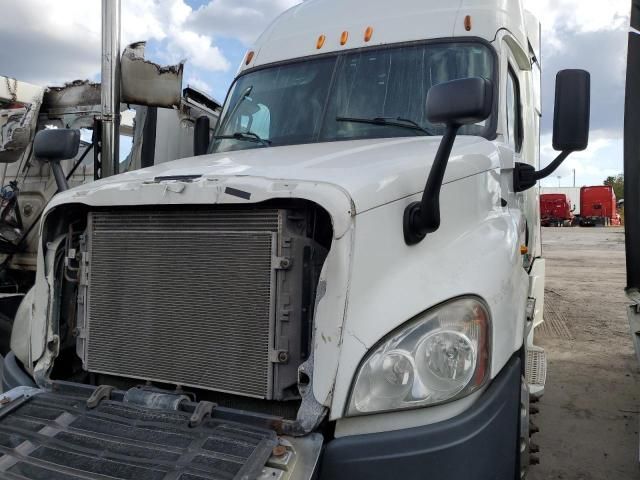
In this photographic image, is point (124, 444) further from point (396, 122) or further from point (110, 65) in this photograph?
point (110, 65)

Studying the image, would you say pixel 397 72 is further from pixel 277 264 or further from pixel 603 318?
pixel 603 318

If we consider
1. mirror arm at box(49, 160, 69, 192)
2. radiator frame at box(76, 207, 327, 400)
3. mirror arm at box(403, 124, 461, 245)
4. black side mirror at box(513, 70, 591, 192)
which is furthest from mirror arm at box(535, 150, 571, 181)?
mirror arm at box(49, 160, 69, 192)

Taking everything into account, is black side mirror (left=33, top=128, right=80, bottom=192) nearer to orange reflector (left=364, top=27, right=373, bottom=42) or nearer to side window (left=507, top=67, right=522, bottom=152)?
orange reflector (left=364, top=27, right=373, bottom=42)

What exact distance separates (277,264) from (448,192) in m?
0.82

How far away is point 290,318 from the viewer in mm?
2209

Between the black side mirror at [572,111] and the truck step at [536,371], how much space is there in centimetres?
127

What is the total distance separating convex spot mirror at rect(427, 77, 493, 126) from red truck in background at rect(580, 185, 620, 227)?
150ft

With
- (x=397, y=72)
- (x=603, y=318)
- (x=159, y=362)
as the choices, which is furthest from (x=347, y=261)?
(x=603, y=318)

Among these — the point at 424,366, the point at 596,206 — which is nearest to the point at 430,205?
the point at 424,366

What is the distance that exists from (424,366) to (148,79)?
4194 millimetres

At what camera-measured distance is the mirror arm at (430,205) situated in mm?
2119

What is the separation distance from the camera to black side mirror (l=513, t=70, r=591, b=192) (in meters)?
2.94

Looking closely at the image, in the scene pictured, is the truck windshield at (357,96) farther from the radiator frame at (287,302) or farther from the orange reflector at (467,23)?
the radiator frame at (287,302)

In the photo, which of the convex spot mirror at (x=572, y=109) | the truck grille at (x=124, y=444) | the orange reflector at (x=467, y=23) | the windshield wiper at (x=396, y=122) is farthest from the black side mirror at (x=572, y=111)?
the truck grille at (x=124, y=444)
